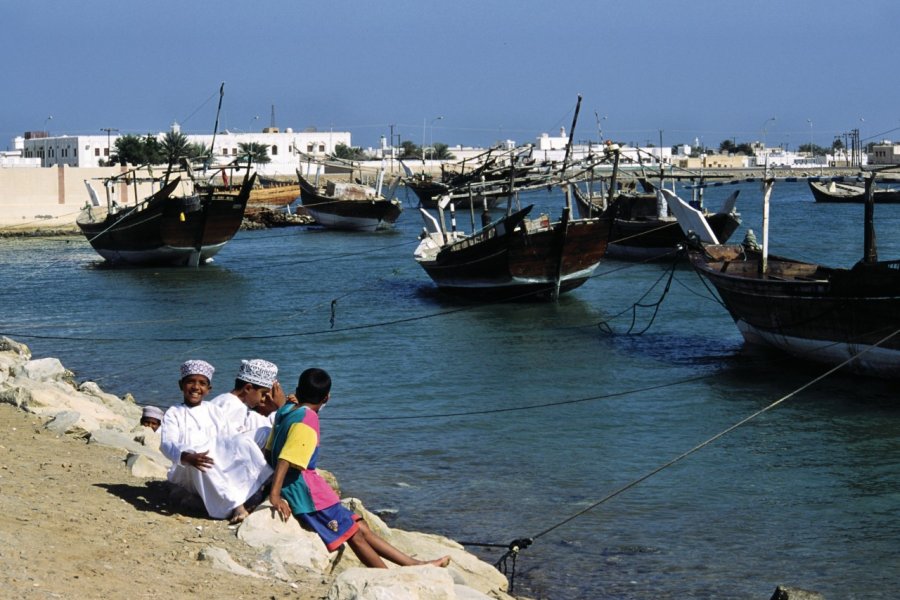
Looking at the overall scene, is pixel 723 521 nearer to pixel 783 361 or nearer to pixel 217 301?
pixel 783 361

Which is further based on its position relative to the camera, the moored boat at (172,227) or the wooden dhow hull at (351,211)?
the wooden dhow hull at (351,211)

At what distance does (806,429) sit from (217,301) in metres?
→ 18.3

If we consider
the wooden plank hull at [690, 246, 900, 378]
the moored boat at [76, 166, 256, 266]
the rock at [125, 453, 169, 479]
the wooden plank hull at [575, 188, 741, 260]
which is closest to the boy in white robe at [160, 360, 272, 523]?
the rock at [125, 453, 169, 479]

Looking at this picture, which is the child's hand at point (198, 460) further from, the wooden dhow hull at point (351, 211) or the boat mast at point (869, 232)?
the wooden dhow hull at point (351, 211)

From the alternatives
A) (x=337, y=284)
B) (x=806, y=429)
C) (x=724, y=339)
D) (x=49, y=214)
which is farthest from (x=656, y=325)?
(x=49, y=214)

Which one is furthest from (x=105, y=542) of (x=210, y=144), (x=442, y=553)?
(x=210, y=144)

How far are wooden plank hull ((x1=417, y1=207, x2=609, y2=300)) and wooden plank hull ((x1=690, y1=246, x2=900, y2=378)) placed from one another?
613 centimetres

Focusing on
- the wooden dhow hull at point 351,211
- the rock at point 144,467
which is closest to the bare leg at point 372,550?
the rock at point 144,467

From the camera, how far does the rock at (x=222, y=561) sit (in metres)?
6.41

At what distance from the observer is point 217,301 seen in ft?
97.3

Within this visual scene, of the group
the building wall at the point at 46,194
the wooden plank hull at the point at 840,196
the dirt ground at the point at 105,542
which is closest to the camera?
the dirt ground at the point at 105,542

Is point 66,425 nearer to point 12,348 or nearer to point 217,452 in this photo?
point 217,452

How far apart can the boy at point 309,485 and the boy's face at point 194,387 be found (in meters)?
0.51

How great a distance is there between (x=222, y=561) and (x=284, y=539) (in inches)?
16.4
